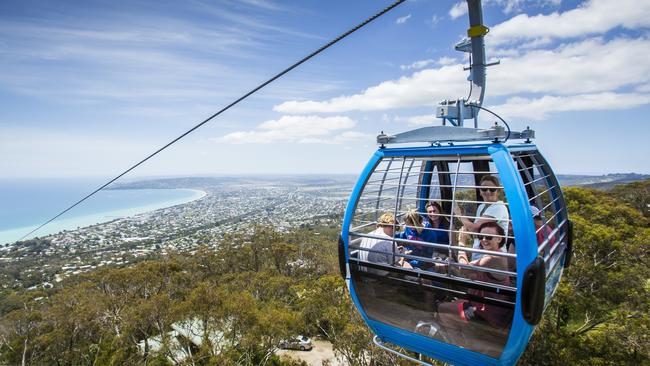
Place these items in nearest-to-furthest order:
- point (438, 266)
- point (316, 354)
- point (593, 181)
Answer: point (438, 266) → point (316, 354) → point (593, 181)

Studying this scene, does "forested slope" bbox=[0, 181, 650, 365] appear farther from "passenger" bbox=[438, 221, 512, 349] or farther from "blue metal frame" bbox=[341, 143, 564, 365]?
"passenger" bbox=[438, 221, 512, 349]

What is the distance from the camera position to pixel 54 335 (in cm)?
1600

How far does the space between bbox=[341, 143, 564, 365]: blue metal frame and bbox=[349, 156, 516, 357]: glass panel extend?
0.06m

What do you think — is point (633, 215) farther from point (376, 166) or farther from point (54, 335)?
point (54, 335)

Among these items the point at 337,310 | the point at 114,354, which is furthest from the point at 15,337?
the point at 337,310

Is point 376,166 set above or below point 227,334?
above

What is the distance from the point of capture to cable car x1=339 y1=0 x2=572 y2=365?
2268mm

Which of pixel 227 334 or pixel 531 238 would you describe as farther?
pixel 227 334

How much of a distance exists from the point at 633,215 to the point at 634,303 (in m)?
7.29

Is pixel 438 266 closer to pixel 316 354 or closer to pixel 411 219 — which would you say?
pixel 411 219

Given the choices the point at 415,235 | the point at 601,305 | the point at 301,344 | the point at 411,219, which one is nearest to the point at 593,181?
the point at 601,305

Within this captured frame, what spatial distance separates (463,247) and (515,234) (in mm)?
317

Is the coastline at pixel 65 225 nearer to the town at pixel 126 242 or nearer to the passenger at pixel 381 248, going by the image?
the town at pixel 126 242

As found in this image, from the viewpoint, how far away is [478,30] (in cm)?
292
